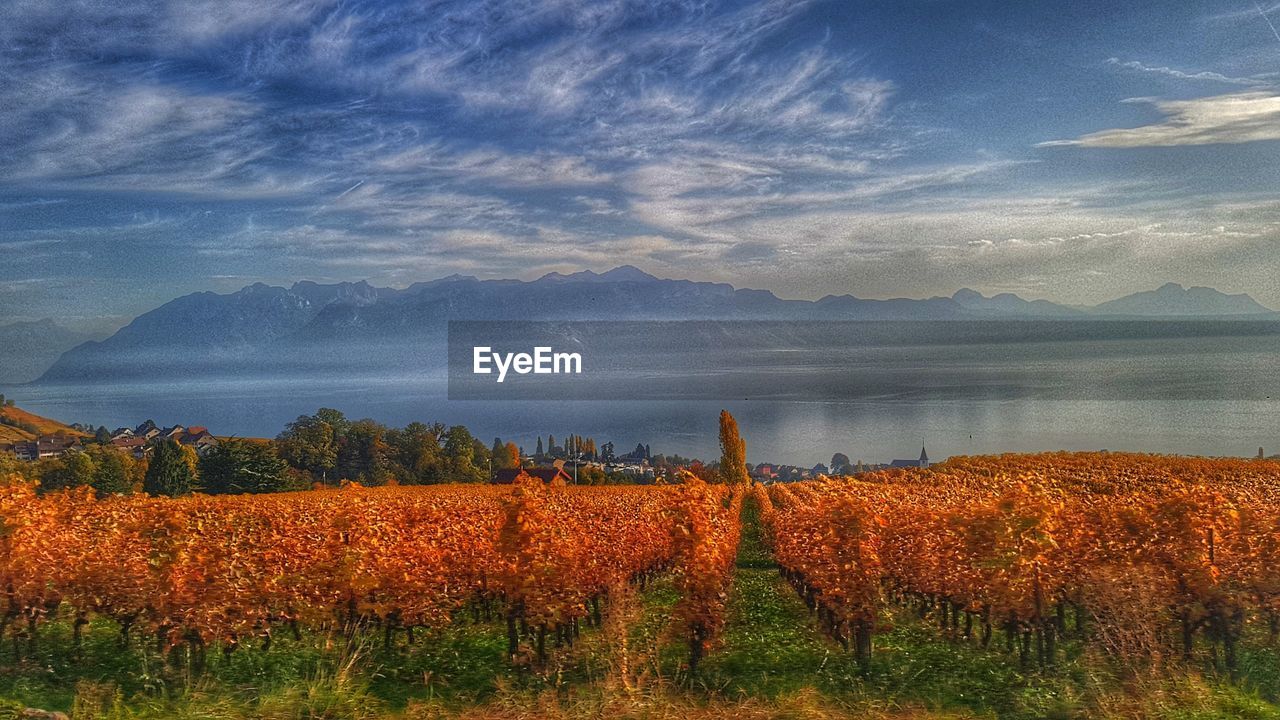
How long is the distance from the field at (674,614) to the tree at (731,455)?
33074mm

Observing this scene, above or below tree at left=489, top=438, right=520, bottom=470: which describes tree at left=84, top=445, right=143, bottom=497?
above

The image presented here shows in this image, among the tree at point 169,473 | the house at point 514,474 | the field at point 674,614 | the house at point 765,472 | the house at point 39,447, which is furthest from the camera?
the house at point 765,472

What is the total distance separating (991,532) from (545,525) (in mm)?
6921

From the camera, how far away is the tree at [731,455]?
1854 inches

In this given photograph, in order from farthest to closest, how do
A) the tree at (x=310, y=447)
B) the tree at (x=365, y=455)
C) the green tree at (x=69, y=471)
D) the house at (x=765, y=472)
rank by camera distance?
the house at (x=765, y=472), the tree at (x=365, y=455), the tree at (x=310, y=447), the green tree at (x=69, y=471)

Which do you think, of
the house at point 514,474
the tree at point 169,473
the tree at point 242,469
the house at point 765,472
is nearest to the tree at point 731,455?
the house at point 765,472

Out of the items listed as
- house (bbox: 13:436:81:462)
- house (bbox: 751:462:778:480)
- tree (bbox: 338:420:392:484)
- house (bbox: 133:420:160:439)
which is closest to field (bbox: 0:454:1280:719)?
tree (bbox: 338:420:392:484)

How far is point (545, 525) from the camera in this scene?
1216 cm

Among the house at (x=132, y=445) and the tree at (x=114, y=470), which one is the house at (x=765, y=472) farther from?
the house at (x=132, y=445)

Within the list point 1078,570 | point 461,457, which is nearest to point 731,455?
point 461,457

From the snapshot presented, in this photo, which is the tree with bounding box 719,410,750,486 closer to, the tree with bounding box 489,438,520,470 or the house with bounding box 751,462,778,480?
the house with bounding box 751,462,778,480

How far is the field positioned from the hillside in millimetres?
54999

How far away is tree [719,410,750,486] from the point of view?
4709 cm

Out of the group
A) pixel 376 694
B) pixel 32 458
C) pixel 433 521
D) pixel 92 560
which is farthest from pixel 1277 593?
pixel 32 458
